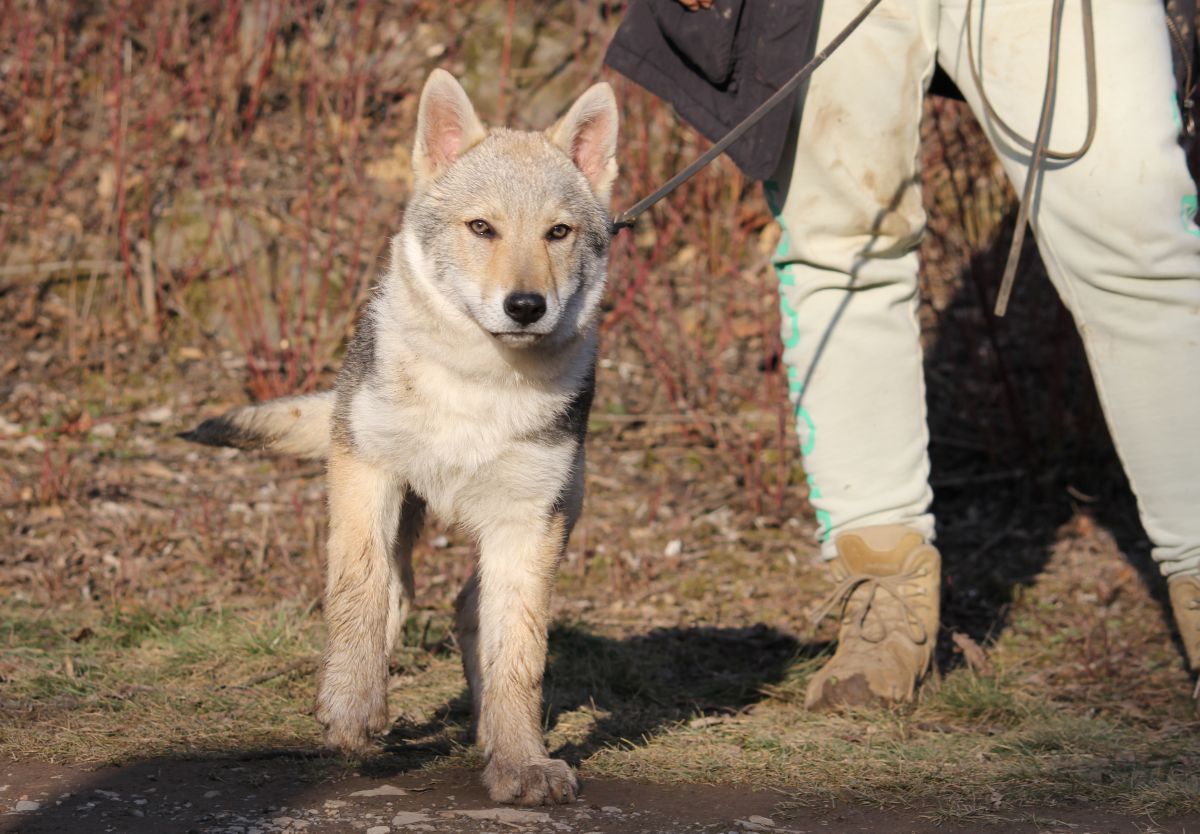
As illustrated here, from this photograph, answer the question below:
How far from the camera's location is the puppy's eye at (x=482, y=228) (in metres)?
3.55

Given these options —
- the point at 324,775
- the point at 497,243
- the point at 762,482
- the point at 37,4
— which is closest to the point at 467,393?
the point at 497,243

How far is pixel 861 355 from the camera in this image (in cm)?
430

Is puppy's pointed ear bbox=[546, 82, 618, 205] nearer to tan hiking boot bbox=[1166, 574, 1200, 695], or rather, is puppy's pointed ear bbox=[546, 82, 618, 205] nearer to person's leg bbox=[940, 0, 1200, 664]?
person's leg bbox=[940, 0, 1200, 664]

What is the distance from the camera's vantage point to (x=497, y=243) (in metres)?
3.51

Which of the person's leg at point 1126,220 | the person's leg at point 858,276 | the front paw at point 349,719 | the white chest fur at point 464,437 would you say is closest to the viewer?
the front paw at point 349,719

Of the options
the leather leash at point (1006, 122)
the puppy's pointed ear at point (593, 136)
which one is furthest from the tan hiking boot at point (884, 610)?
the puppy's pointed ear at point (593, 136)

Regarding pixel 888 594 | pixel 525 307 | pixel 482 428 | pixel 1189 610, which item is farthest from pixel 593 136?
pixel 1189 610

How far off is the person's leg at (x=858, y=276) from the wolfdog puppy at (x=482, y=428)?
0.90m

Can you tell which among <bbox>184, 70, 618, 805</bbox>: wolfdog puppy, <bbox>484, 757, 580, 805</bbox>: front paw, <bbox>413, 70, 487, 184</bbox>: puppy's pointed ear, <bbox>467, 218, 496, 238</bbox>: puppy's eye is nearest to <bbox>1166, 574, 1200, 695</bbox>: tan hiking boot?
<bbox>184, 70, 618, 805</bbox>: wolfdog puppy

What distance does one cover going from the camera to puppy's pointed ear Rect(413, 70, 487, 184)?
148 inches

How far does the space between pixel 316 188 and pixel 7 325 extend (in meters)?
2.13

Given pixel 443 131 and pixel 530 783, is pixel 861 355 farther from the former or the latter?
pixel 530 783

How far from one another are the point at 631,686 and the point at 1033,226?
80.8 inches

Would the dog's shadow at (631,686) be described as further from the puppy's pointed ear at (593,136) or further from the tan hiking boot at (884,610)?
the puppy's pointed ear at (593,136)
